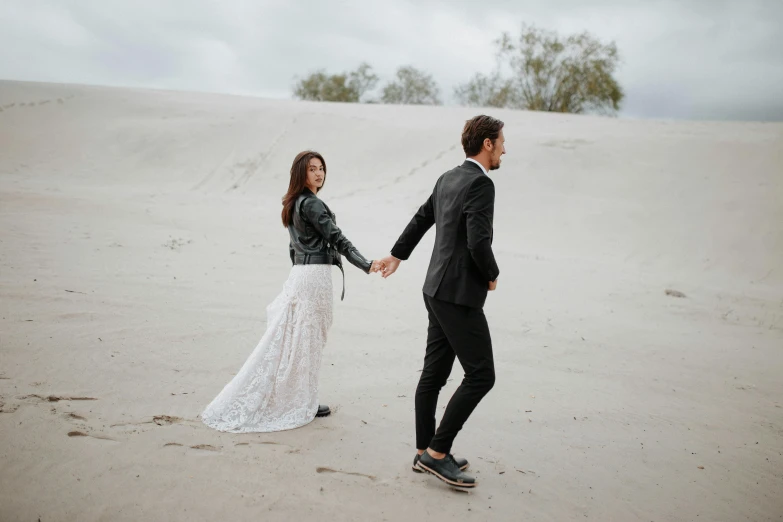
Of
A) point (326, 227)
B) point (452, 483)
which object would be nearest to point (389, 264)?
point (326, 227)

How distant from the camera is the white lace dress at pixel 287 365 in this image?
376cm

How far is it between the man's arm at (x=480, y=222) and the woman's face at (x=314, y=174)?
1245mm

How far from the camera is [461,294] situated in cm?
308

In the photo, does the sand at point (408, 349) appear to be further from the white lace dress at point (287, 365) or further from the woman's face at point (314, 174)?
the woman's face at point (314, 174)

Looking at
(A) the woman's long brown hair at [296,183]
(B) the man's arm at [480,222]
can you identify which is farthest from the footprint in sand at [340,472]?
(A) the woman's long brown hair at [296,183]

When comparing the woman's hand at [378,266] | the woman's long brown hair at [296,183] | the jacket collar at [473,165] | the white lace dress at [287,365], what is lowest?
the white lace dress at [287,365]

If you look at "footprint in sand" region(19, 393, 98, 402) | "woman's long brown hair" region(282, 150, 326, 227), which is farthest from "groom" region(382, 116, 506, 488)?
"footprint in sand" region(19, 393, 98, 402)

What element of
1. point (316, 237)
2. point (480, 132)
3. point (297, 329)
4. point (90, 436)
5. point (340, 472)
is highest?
point (480, 132)

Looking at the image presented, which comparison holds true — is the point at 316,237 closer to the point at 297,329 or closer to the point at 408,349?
the point at 297,329

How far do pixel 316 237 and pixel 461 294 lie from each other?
125 centimetres

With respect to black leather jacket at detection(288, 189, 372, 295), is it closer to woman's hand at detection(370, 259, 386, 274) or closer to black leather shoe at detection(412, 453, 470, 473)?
woman's hand at detection(370, 259, 386, 274)

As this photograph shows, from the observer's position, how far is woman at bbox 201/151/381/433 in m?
3.75

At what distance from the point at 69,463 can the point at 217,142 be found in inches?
666

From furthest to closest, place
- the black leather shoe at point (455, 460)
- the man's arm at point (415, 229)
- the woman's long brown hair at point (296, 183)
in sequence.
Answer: the woman's long brown hair at point (296, 183) < the man's arm at point (415, 229) < the black leather shoe at point (455, 460)
